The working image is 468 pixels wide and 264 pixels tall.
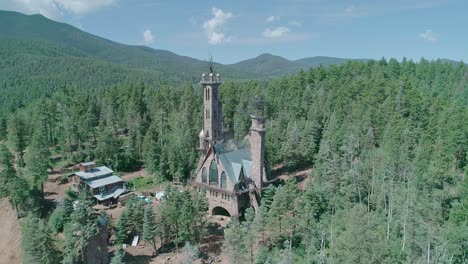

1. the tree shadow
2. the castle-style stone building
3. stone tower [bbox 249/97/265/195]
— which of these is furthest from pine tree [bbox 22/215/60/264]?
stone tower [bbox 249/97/265/195]

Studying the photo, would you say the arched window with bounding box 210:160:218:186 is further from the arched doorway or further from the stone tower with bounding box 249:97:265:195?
the stone tower with bounding box 249:97:265:195

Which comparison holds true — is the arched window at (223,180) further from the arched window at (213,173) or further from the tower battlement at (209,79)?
the tower battlement at (209,79)

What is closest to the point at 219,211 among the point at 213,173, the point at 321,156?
the point at 213,173

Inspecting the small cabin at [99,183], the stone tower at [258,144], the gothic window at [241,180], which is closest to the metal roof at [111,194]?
the small cabin at [99,183]

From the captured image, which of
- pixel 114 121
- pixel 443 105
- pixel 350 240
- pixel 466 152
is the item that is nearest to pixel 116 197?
pixel 114 121

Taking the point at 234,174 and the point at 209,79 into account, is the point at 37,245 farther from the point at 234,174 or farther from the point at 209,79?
the point at 209,79

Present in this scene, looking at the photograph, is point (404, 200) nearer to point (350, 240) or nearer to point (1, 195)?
point (350, 240)

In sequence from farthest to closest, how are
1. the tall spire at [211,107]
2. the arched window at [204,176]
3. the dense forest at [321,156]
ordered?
the tall spire at [211,107], the arched window at [204,176], the dense forest at [321,156]
